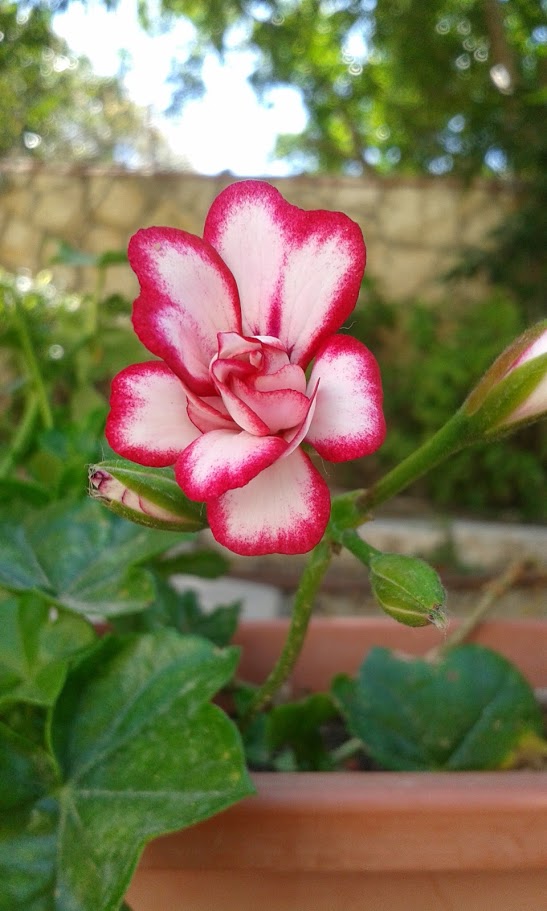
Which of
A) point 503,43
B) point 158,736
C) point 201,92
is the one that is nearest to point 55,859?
point 158,736

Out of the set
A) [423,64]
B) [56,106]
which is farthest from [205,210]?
[56,106]

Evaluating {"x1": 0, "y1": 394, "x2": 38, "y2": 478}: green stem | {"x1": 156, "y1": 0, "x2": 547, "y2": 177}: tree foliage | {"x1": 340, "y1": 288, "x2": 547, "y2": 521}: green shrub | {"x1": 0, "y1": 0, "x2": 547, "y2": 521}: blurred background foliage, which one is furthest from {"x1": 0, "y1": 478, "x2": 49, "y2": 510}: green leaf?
{"x1": 156, "y1": 0, "x2": 547, "y2": 177}: tree foliage

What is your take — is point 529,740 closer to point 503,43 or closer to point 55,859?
point 55,859

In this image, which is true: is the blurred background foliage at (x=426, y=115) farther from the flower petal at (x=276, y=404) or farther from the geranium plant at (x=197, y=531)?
the flower petal at (x=276, y=404)

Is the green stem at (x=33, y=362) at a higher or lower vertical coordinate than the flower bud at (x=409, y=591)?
lower

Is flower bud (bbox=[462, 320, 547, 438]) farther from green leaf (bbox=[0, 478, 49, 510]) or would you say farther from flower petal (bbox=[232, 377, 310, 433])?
green leaf (bbox=[0, 478, 49, 510])

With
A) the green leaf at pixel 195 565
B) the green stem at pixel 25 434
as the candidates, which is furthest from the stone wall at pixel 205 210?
the green leaf at pixel 195 565
